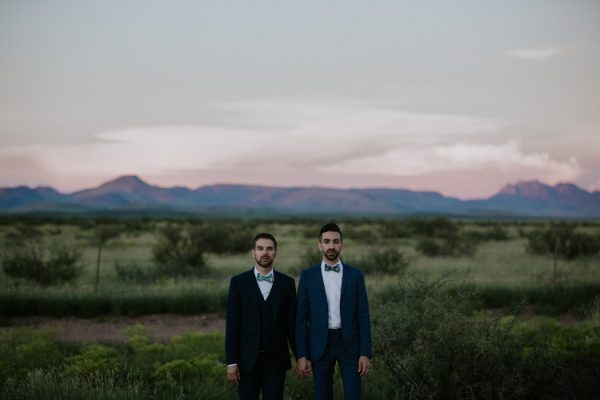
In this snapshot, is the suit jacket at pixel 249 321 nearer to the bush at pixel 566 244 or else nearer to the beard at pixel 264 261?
the beard at pixel 264 261

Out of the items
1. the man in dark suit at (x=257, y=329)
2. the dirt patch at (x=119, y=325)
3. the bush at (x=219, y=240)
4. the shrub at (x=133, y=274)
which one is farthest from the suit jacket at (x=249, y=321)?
the bush at (x=219, y=240)

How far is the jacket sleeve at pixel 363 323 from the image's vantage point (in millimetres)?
5277

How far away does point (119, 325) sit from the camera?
13.7 metres

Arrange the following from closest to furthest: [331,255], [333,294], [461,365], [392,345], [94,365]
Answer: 1. [331,255]
2. [333,294]
3. [461,365]
4. [94,365]
5. [392,345]

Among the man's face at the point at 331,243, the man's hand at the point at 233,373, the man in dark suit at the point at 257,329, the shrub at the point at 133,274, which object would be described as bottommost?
the shrub at the point at 133,274

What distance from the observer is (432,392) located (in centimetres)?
693

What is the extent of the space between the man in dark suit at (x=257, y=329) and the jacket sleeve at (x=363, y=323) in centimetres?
67

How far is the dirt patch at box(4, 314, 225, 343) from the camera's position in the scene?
12430 mm

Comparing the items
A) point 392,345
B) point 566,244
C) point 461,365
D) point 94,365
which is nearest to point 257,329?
point 461,365

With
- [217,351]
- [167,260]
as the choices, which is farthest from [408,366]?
[167,260]

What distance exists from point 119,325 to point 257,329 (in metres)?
9.39

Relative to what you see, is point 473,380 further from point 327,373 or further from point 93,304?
Answer: point 93,304

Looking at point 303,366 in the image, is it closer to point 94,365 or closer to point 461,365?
point 461,365

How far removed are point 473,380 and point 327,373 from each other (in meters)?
2.45
